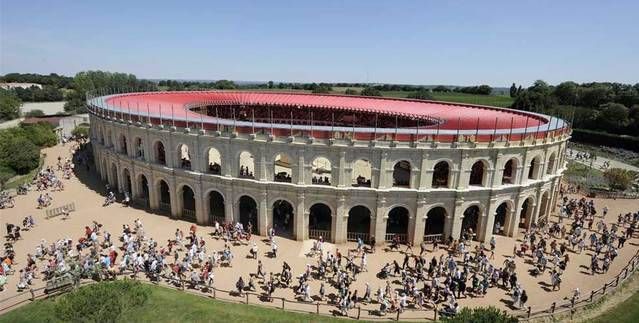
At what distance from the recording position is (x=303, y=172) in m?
33.7

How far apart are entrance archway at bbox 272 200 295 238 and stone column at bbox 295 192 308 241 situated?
1125mm

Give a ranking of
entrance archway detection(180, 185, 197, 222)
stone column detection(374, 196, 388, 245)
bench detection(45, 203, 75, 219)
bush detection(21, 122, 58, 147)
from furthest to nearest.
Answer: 1. bush detection(21, 122, 58, 147)
2. bench detection(45, 203, 75, 219)
3. entrance archway detection(180, 185, 197, 222)
4. stone column detection(374, 196, 388, 245)

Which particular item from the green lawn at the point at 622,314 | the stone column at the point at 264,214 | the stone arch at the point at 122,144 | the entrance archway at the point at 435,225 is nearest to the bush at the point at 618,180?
the entrance archway at the point at 435,225

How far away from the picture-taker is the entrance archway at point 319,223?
3544 centimetres

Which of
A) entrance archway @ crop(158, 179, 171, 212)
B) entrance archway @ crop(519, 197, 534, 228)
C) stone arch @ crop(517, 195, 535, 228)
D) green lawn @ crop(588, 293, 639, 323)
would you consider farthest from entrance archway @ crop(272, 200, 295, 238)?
green lawn @ crop(588, 293, 639, 323)

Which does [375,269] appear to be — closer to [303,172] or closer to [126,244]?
[303,172]

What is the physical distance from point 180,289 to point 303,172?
12.9m

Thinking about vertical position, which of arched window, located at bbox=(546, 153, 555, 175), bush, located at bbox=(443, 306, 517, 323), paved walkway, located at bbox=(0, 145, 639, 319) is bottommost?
paved walkway, located at bbox=(0, 145, 639, 319)

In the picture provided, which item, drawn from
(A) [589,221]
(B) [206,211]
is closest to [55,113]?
(B) [206,211]

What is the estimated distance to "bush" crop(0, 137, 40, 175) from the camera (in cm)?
5462

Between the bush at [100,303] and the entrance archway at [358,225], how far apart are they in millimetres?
19559

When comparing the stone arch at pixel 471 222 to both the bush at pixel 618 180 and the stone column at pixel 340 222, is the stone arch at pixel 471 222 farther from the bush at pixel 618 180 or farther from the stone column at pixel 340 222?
the bush at pixel 618 180

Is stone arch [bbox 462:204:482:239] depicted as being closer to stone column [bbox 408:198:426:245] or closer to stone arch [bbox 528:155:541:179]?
stone column [bbox 408:198:426:245]

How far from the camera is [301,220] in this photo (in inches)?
1361
